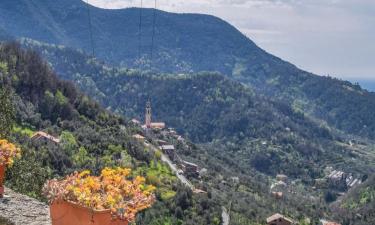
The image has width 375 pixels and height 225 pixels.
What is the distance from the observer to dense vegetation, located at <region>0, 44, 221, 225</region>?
51.2 m

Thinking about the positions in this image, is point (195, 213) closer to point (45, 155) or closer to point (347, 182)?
point (45, 155)

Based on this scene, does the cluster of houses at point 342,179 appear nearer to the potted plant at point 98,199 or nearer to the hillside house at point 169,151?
the hillside house at point 169,151

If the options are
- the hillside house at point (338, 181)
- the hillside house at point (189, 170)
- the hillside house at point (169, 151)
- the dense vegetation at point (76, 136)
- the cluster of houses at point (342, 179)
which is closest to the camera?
the dense vegetation at point (76, 136)

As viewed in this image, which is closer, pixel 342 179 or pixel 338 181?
pixel 338 181

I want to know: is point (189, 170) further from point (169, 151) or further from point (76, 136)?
point (76, 136)

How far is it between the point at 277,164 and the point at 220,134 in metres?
35.9

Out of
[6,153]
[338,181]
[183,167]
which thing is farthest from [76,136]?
[338,181]

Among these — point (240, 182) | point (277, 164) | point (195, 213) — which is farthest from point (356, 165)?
point (195, 213)

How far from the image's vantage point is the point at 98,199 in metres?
7.38

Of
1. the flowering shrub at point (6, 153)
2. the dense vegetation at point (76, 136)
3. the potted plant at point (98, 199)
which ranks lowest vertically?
the dense vegetation at point (76, 136)

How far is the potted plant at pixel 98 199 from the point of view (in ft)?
24.0

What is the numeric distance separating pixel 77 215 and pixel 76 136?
2348 inches

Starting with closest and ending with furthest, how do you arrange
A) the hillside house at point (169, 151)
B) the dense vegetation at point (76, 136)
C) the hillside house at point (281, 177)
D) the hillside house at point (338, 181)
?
the dense vegetation at point (76, 136), the hillside house at point (169, 151), the hillside house at point (338, 181), the hillside house at point (281, 177)

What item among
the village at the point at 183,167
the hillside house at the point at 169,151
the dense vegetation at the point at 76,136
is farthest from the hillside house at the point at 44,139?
the hillside house at the point at 169,151
